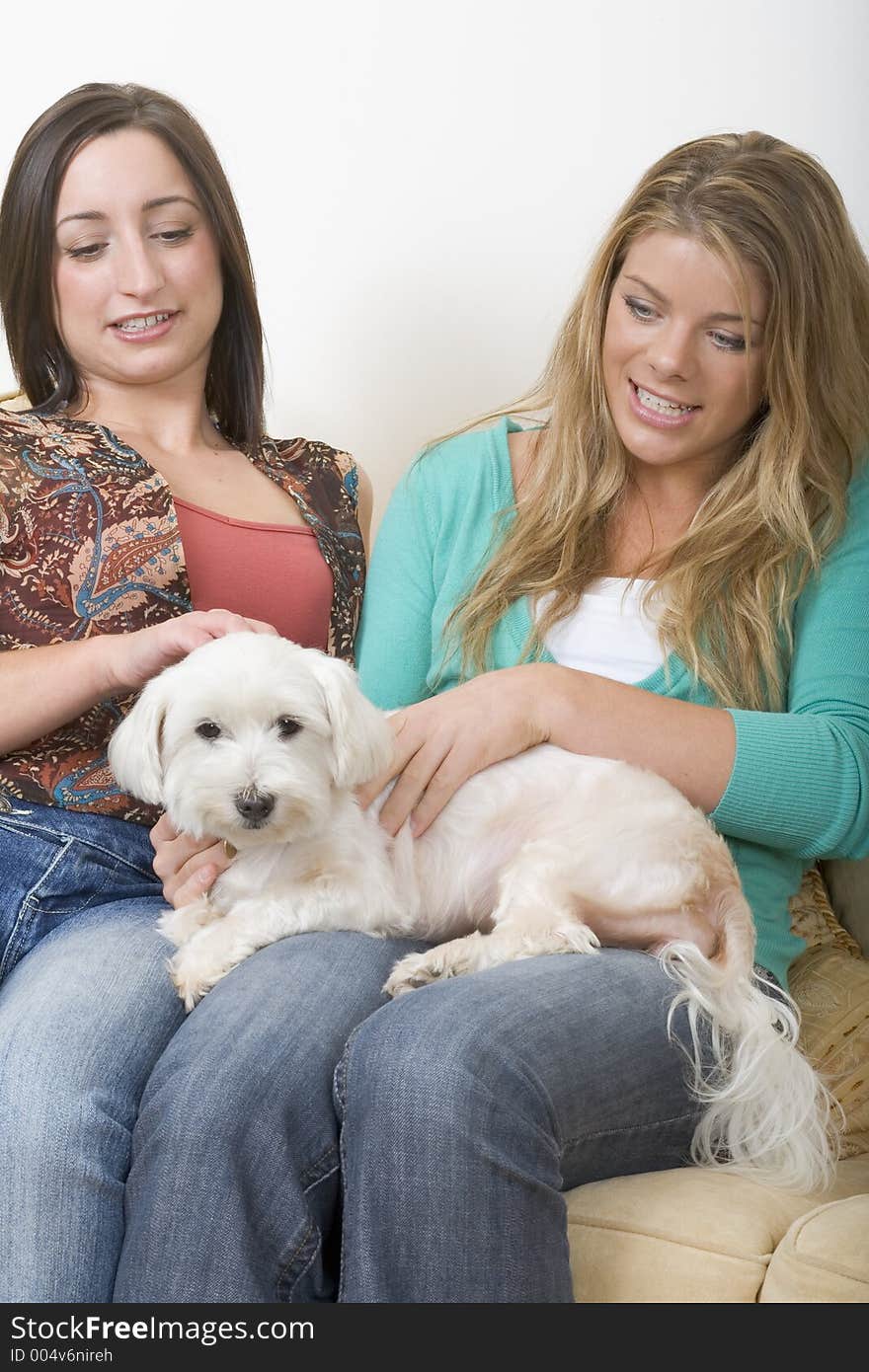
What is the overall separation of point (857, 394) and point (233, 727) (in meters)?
1.10

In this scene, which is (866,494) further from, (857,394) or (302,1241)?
(302,1241)

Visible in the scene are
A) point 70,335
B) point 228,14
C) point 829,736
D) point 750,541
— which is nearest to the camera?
point 829,736

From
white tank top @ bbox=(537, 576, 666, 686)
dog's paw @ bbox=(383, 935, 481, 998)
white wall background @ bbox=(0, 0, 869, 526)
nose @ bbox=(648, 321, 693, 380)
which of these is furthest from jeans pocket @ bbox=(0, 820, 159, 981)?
white wall background @ bbox=(0, 0, 869, 526)

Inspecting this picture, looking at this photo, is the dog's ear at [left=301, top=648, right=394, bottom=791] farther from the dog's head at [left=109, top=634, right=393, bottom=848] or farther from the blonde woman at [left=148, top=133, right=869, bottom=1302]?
the blonde woman at [left=148, top=133, right=869, bottom=1302]

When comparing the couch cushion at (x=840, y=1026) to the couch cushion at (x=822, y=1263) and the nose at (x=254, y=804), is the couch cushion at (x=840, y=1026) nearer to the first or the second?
the couch cushion at (x=822, y=1263)

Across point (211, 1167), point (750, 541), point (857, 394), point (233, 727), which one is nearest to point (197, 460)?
point (233, 727)

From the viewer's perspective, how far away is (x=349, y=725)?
1719 mm

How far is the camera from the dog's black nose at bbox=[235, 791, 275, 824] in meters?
1.64

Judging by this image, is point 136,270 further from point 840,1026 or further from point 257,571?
point 840,1026

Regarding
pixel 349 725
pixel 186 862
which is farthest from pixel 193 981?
pixel 349 725

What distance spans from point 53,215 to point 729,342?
1.08 meters

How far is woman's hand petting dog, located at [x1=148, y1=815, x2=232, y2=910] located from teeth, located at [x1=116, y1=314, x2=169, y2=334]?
0.82 meters

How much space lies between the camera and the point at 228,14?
113 inches

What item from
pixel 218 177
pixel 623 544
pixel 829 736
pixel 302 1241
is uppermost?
pixel 218 177
